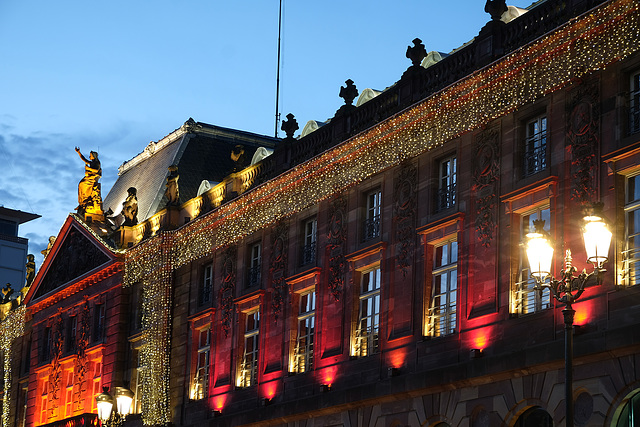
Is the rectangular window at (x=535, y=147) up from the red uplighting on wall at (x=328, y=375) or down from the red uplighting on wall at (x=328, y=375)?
up

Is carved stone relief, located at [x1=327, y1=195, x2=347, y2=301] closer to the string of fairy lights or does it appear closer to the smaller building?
the string of fairy lights

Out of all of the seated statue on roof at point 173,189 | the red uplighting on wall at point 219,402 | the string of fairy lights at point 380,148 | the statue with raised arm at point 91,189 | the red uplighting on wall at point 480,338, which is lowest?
the red uplighting on wall at point 219,402

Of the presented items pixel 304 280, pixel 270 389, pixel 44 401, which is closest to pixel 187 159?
pixel 44 401

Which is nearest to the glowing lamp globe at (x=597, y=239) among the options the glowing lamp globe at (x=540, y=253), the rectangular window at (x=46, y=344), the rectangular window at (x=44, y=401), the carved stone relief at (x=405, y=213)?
the glowing lamp globe at (x=540, y=253)

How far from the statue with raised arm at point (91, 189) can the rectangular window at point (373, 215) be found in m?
20.4

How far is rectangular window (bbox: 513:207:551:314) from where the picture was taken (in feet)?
79.6

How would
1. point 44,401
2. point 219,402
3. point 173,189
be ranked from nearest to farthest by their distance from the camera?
1. point 219,402
2. point 173,189
3. point 44,401

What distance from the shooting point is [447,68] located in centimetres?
2828

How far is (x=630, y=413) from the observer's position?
21562 millimetres

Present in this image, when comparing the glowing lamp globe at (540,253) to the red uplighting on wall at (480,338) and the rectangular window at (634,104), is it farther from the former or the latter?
the red uplighting on wall at (480,338)

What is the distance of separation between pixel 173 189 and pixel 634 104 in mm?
22186

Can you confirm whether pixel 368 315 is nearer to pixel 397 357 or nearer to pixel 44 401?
pixel 397 357

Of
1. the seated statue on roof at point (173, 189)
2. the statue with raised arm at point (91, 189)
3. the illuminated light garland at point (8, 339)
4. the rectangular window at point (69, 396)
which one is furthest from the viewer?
the illuminated light garland at point (8, 339)

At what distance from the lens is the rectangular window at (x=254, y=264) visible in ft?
118
